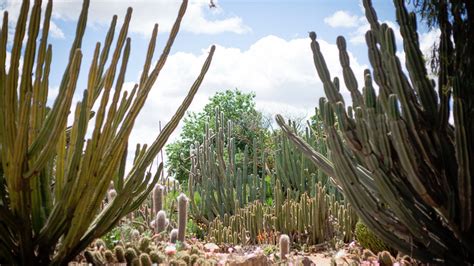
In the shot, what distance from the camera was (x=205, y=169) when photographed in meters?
11.7

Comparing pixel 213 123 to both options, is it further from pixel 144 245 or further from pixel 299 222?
pixel 144 245

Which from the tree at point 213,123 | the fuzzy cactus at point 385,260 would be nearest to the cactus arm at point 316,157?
the fuzzy cactus at point 385,260

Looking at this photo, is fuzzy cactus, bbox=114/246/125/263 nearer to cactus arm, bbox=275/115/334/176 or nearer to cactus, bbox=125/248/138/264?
cactus, bbox=125/248/138/264

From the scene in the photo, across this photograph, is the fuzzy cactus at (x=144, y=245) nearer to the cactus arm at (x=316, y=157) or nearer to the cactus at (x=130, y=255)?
the cactus at (x=130, y=255)

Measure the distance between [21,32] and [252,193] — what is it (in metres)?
8.25

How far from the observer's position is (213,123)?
998 inches

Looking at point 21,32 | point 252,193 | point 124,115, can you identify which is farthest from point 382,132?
point 252,193

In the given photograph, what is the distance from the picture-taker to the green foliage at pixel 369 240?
665 cm

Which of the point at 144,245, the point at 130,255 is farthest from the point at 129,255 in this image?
the point at 144,245

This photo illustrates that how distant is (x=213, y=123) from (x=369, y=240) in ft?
61.6

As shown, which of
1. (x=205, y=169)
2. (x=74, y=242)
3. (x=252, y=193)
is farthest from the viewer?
(x=205, y=169)

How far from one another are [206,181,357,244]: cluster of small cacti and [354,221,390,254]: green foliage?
5.21ft

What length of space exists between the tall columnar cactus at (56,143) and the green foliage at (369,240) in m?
3.96

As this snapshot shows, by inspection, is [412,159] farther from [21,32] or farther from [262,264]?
[21,32]
